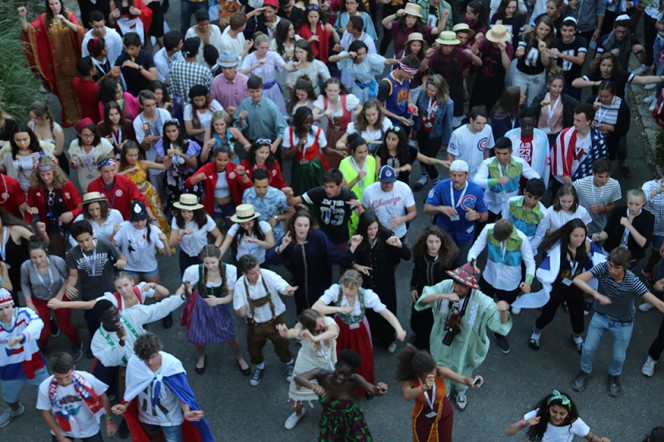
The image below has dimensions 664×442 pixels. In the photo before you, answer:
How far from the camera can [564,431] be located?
6625mm

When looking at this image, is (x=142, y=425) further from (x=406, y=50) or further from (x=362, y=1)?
(x=362, y=1)

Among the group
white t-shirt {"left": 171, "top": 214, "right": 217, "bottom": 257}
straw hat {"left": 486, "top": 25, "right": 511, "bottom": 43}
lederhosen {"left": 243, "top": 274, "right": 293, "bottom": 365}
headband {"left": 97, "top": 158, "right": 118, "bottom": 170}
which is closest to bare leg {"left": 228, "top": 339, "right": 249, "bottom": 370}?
lederhosen {"left": 243, "top": 274, "right": 293, "bottom": 365}

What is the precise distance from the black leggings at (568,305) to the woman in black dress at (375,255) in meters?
1.52

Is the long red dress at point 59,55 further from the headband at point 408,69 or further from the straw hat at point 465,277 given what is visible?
the straw hat at point 465,277

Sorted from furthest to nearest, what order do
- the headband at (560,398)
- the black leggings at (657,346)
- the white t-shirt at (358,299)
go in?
the black leggings at (657,346) → the white t-shirt at (358,299) → the headband at (560,398)

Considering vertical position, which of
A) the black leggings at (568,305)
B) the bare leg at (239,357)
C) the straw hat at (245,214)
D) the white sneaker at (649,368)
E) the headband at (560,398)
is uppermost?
the straw hat at (245,214)

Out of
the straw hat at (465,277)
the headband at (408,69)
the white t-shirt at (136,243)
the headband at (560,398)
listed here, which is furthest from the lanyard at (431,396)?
the headband at (408,69)

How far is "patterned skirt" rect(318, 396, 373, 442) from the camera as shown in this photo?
6695 millimetres

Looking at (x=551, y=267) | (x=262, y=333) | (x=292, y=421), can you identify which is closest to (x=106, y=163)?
(x=262, y=333)

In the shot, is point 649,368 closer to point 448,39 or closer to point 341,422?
point 341,422

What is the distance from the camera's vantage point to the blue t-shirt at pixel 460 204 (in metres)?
8.85

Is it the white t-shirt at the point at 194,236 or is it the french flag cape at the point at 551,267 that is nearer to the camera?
the french flag cape at the point at 551,267

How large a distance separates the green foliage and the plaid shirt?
2.44 meters

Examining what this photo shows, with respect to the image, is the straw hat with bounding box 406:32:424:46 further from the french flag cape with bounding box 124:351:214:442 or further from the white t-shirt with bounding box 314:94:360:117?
the french flag cape with bounding box 124:351:214:442
